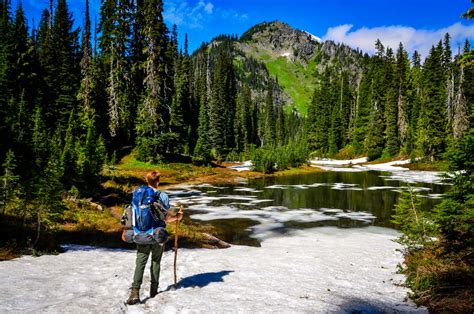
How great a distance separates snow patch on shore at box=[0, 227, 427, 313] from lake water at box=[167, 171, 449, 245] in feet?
16.8

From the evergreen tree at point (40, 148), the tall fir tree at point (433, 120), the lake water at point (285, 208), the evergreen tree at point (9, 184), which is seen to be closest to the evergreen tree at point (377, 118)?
the tall fir tree at point (433, 120)

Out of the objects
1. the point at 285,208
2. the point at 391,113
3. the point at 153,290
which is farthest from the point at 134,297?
the point at 391,113

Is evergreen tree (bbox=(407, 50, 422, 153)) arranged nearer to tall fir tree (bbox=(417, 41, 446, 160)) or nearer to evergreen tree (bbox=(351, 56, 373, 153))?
tall fir tree (bbox=(417, 41, 446, 160))

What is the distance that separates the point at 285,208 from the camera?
24.7 metres

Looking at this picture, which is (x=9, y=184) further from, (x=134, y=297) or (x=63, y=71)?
(x=63, y=71)

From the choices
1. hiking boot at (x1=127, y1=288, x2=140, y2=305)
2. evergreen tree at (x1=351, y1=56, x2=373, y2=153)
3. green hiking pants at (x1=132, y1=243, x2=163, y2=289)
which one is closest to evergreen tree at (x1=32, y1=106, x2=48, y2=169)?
green hiking pants at (x1=132, y1=243, x2=163, y2=289)

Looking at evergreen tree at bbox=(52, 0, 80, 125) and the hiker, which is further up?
evergreen tree at bbox=(52, 0, 80, 125)

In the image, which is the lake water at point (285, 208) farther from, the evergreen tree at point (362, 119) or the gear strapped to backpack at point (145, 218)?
the evergreen tree at point (362, 119)

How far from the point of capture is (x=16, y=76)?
134 ft

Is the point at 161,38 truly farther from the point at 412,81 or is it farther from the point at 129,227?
the point at 412,81

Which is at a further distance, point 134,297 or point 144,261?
point 144,261

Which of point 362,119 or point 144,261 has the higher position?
point 362,119

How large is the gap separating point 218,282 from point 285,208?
17.4m

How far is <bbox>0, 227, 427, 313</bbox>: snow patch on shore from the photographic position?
5996 mm
